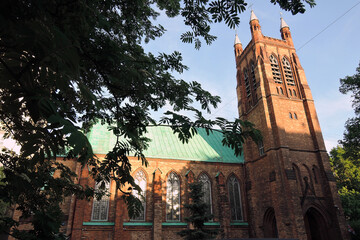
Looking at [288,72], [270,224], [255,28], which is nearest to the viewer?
[270,224]

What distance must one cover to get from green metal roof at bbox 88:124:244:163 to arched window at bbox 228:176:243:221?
2.04 metres

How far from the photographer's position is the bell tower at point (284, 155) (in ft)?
61.5

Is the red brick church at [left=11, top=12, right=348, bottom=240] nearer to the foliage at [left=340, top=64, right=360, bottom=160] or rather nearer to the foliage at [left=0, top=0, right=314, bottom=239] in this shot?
the foliage at [left=340, top=64, right=360, bottom=160]

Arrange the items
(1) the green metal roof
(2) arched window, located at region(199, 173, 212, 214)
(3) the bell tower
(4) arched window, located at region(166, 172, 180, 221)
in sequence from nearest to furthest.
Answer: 1. (3) the bell tower
2. (4) arched window, located at region(166, 172, 180, 221)
3. (1) the green metal roof
4. (2) arched window, located at region(199, 173, 212, 214)

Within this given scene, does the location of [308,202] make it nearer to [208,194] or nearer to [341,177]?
[208,194]

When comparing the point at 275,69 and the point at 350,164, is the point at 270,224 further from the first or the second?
the point at 350,164

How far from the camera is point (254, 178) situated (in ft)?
74.6

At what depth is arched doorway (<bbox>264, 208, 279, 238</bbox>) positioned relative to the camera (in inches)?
783

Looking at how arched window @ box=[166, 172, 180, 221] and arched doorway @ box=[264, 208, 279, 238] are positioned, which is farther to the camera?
arched window @ box=[166, 172, 180, 221]

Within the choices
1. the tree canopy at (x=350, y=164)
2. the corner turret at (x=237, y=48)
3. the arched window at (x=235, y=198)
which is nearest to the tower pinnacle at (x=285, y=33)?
the corner turret at (x=237, y=48)

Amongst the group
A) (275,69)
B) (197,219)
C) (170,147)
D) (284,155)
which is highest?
(275,69)

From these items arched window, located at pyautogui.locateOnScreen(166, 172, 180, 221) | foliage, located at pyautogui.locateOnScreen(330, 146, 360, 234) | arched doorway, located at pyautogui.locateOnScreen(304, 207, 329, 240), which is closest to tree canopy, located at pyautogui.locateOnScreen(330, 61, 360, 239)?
foliage, located at pyautogui.locateOnScreen(330, 146, 360, 234)

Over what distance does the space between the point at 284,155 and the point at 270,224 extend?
589cm

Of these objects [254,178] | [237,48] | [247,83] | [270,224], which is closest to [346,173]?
[254,178]
